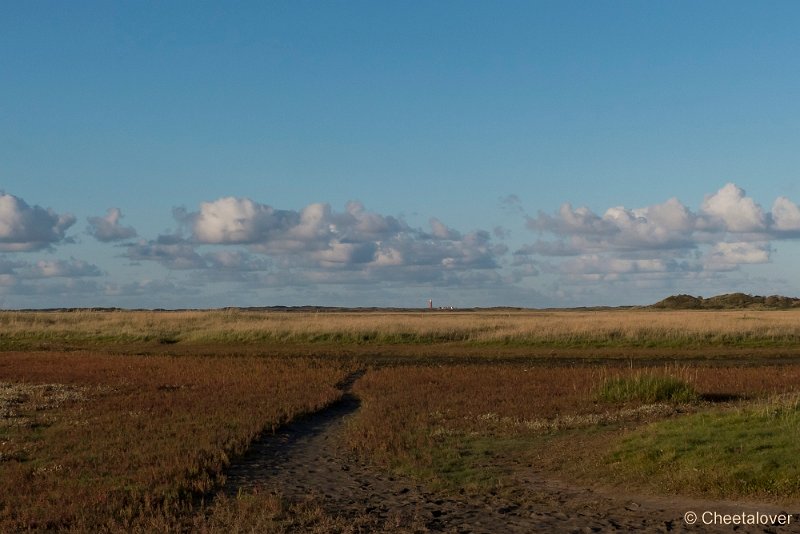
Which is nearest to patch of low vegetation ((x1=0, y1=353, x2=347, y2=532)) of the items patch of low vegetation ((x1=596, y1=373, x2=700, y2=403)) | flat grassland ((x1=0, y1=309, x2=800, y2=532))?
flat grassland ((x1=0, y1=309, x2=800, y2=532))

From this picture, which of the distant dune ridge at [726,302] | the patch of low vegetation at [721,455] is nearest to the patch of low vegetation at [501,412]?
the patch of low vegetation at [721,455]

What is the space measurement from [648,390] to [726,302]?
167 metres

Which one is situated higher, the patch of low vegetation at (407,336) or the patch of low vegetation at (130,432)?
the patch of low vegetation at (407,336)

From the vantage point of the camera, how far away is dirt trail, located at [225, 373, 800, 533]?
11.0 m

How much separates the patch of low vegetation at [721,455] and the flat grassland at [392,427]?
0.04m

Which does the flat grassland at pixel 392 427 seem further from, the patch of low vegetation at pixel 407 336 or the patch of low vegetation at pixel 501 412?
the patch of low vegetation at pixel 407 336

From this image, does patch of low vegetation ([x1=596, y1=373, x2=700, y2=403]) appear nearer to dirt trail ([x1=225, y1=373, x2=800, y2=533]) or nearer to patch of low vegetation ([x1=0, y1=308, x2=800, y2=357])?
dirt trail ([x1=225, y1=373, x2=800, y2=533])

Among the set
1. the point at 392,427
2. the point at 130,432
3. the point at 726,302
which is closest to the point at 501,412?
the point at 392,427

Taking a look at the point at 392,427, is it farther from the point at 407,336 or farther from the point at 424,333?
the point at 424,333

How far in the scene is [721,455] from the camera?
13.3 metres

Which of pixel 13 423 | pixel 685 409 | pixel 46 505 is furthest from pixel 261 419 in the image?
pixel 685 409

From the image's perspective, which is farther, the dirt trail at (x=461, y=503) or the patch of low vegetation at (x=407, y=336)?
the patch of low vegetation at (x=407, y=336)

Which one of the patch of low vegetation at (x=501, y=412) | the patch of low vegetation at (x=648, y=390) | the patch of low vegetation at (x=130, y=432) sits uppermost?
the patch of low vegetation at (x=648, y=390)

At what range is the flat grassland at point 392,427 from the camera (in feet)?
39.9
